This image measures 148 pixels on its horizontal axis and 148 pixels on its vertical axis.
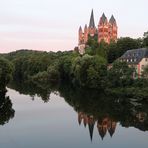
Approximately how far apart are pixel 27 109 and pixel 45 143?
1979 centimetres

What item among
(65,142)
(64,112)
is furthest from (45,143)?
(64,112)

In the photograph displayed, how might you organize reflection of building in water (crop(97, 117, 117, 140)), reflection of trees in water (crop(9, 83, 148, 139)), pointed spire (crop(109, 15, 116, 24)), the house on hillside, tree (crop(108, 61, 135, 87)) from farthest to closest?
pointed spire (crop(109, 15, 116, 24)), the house on hillside, tree (crop(108, 61, 135, 87)), reflection of trees in water (crop(9, 83, 148, 139)), reflection of building in water (crop(97, 117, 117, 140))

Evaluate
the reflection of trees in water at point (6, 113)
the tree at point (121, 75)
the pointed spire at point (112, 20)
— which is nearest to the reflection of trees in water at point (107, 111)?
the tree at point (121, 75)

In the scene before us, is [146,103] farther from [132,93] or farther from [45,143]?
[45,143]

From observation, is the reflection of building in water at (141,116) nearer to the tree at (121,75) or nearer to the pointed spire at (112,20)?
the tree at (121,75)

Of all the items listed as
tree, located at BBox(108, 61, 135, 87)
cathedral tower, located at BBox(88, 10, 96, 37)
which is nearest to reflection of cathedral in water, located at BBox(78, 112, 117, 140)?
tree, located at BBox(108, 61, 135, 87)

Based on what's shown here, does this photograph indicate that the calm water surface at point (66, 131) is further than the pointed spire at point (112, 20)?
No

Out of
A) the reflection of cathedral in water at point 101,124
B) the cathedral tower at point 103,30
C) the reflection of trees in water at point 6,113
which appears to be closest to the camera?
the reflection of cathedral in water at point 101,124

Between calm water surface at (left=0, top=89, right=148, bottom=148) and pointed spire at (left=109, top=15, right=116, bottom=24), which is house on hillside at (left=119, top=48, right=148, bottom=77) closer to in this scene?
calm water surface at (left=0, top=89, right=148, bottom=148)

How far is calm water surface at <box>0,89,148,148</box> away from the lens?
29797 millimetres

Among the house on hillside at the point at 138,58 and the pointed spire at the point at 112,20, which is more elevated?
the pointed spire at the point at 112,20

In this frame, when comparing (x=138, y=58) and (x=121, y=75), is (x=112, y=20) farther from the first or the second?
(x=121, y=75)

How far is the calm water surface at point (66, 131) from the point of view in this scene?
2980 cm

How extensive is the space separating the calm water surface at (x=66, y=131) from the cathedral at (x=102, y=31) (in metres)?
86.1
